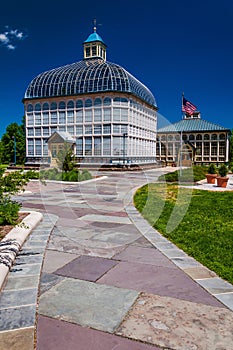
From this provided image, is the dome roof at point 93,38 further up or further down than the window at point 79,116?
further up

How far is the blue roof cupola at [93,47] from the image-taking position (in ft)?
146

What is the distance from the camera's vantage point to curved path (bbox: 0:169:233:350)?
2.75 m

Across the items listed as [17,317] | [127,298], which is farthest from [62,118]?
[17,317]

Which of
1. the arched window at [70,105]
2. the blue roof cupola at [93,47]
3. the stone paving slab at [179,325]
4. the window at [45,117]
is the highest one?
the blue roof cupola at [93,47]

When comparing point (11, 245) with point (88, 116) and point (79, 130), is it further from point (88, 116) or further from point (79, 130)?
point (79, 130)

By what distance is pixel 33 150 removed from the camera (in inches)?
1580

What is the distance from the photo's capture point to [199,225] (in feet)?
24.1

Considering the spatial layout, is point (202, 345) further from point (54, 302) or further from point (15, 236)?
point (15, 236)

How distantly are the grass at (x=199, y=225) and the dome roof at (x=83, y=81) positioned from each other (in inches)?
1054

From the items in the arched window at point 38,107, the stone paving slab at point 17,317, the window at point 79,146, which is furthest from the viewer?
the arched window at point 38,107

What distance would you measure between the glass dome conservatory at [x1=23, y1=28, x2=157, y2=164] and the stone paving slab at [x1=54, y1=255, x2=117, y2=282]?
30.3m

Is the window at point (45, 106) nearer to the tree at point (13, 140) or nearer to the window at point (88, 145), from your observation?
the window at point (88, 145)

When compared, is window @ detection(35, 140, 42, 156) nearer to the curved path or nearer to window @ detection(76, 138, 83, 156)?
window @ detection(76, 138, 83, 156)

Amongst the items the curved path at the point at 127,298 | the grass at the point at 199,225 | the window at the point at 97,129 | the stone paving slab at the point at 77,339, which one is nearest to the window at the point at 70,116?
the window at the point at 97,129
